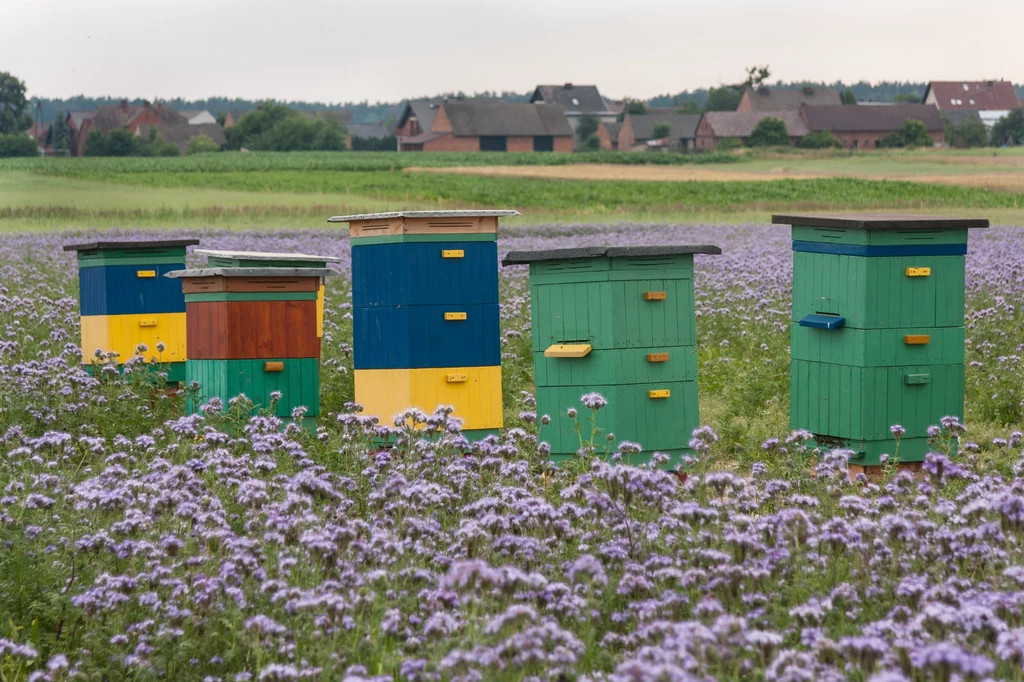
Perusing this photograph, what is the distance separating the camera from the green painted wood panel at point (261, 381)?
9.35 metres

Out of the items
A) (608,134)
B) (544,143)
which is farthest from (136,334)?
(608,134)

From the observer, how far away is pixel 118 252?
11.0 meters

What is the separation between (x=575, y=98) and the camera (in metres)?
146

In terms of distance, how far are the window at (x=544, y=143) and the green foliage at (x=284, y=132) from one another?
1642cm

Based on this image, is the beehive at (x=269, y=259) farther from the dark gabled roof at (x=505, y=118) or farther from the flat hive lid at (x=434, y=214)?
the dark gabled roof at (x=505, y=118)

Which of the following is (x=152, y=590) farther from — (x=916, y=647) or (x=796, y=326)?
(x=796, y=326)

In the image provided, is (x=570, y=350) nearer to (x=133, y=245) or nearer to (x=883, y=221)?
(x=883, y=221)

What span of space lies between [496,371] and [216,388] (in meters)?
2.06

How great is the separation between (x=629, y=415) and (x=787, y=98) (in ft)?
399

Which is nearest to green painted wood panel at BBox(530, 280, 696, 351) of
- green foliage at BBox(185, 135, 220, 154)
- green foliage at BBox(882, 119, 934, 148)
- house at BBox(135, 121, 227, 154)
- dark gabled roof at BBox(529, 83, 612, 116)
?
green foliage at BBox(882, 119, 934, 148)

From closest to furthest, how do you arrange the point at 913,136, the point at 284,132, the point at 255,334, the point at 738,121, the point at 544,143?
1. the point at 255,334
2. the point at 913,136
3. the point at 284,132
4. the point at 544,143
5. the point at 738,121

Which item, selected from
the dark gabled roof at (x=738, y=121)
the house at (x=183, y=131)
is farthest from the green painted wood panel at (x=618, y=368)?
the house at (x=183, y=131)

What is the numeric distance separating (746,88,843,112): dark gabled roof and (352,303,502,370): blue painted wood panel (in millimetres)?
113240

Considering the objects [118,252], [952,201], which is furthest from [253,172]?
[118,252]
